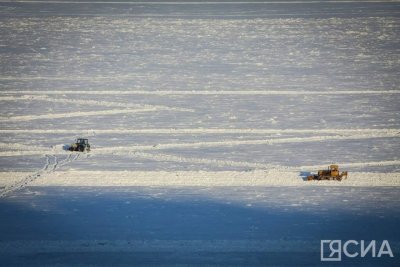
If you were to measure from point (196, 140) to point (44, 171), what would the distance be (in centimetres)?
182

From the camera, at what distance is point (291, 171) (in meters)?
8.52

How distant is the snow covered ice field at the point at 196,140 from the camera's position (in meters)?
6.79

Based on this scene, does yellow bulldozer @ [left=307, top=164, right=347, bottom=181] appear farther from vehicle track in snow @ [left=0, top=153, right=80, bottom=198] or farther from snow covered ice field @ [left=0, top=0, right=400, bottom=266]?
vehicle track in snow @ [left=0, top=153, right=80, bottom=198]

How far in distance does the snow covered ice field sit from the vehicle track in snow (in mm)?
18

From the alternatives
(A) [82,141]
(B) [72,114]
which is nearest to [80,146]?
(A) [82,141]

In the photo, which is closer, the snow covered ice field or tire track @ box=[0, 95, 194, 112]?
the snow covered ice field

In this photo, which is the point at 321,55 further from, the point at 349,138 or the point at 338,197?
the point at 338,197

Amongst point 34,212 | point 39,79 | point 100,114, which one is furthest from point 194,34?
point 34,212

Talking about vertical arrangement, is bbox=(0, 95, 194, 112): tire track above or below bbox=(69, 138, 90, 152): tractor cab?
above

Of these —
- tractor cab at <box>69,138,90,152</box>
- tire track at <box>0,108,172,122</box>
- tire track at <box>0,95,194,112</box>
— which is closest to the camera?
tractor cab at <box>69,138,90,152</box>

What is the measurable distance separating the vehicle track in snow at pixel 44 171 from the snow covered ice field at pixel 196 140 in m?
0.02

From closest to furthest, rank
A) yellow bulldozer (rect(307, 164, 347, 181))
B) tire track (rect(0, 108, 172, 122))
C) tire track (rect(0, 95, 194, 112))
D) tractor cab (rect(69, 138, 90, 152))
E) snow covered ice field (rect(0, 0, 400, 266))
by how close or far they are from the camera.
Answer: snow covered ice field (rect(0, 0, 400, 266))
yellow bulldozer (rect(307, 164, 347, 181))
tractor cab (rect(69, 138, 90, 152))
tire track (rect(0, 108, 172, 122))
tire track (rect(0, 95, 194, 112))

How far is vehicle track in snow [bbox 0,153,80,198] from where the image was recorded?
801cm

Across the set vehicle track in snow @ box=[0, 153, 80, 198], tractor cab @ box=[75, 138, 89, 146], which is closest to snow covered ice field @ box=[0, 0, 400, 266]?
vehicle track in snow @ box=[0, 153, 80, 198]
